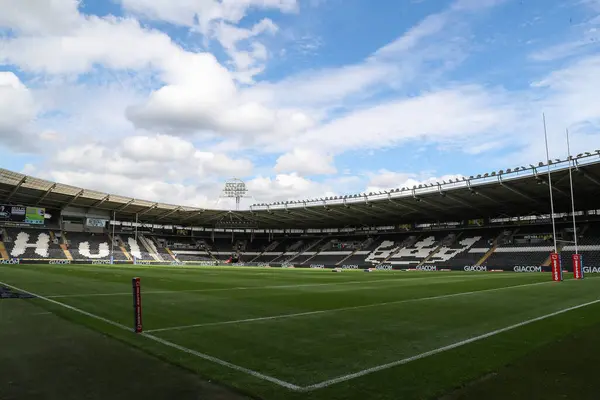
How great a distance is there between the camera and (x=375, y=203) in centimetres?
6047

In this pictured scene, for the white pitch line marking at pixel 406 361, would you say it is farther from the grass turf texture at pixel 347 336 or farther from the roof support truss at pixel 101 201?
the roof support truss at pixel 101 201

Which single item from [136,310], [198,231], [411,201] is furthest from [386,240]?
[136,310]

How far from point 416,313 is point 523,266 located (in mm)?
43623

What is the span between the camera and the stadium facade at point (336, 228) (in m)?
49.4

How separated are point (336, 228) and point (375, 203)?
27.3m

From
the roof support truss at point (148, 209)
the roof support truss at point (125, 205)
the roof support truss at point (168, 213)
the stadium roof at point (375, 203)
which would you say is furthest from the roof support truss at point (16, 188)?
the roof support truss at point (168, 213)

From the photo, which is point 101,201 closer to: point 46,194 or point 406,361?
point 46,194

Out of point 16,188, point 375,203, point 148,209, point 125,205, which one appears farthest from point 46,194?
point 375,203

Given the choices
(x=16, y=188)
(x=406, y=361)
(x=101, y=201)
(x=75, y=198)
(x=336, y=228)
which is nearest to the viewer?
(x=406, y=361)

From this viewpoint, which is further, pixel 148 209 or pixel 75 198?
pixel 148 209

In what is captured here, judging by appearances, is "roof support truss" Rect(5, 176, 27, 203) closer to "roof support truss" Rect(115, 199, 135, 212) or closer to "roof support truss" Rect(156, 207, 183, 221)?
"roof support truss" Rect(115, 199, 135, 212)

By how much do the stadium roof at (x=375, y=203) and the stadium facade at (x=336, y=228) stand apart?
6.6 inches

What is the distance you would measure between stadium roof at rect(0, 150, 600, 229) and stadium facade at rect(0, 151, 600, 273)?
6.6 inches

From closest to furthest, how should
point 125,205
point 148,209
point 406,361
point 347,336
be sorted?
point 406,361 → point 347,336 → point 125,205 → point 148,209
